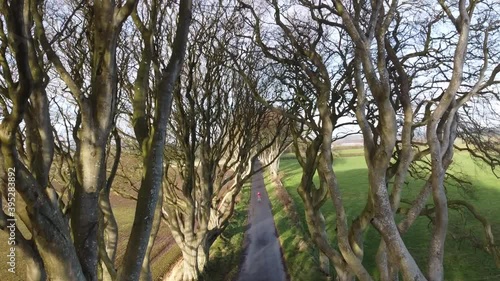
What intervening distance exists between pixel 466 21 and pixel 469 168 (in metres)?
40.3

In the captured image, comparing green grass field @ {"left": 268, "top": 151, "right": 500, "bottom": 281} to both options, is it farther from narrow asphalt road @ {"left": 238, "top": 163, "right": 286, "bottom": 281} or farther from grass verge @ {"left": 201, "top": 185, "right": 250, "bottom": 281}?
grass verge @ {"left": 201, "top": 185, "right": 250, "bottom": 281}

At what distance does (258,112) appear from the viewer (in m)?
13.5

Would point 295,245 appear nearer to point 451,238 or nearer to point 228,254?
point 228,254

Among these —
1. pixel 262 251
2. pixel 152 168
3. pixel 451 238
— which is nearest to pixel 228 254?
pixel 262 251

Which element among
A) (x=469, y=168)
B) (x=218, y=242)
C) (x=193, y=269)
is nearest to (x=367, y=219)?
(x=193, y=269)

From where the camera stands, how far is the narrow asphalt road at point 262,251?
15.6m

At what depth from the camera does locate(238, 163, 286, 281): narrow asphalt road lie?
15.6 m

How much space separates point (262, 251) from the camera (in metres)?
19.0

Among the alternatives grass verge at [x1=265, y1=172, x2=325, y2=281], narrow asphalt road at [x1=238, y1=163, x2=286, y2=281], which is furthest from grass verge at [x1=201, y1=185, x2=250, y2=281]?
grass verge at [x1=265, y1=172, x2=325, y2=281]

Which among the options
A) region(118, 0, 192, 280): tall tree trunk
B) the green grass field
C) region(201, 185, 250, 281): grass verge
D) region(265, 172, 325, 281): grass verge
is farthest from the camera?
region(201, 185, 250, 281): grass verge

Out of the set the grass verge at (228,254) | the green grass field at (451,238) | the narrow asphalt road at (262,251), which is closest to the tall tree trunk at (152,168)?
the green grass field at (451,238)

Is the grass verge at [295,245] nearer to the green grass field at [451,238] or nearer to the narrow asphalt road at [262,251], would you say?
the green grass field at [451,238]

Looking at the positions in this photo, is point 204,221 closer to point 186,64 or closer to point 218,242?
point 186,64

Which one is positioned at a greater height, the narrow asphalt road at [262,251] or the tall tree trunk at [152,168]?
the tall tree trunk at [152,168]
